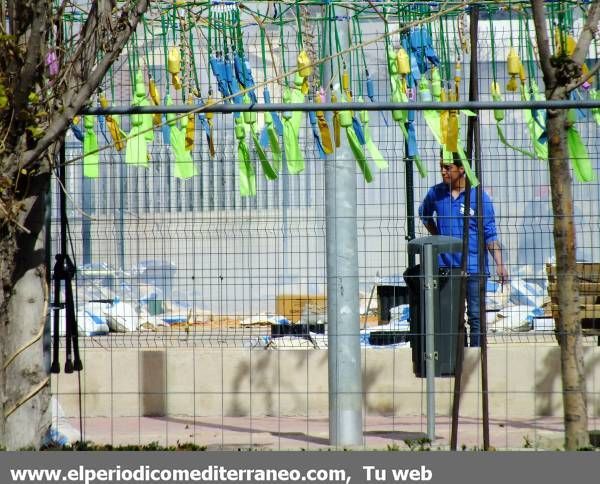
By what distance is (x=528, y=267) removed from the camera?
9609 millimetres

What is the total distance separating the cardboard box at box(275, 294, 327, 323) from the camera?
9.41 metres

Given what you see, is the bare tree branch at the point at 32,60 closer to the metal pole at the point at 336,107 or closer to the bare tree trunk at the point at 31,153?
the bare tree trunk at the point at 31,153

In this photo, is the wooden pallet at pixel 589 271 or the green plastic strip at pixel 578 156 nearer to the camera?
the green plastic strip at pixel 578 156

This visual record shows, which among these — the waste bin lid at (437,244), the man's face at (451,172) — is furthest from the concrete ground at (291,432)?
the man's face at (451,172)

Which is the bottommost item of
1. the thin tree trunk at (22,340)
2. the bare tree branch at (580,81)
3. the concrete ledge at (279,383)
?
the concrete ledge at (279,383)

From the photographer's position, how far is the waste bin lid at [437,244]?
28.1 ft

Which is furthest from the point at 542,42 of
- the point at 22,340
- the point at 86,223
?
the point at 86,223

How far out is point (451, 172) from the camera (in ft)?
32.0

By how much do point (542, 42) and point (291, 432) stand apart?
3790 millimetres

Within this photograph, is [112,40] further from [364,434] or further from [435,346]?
[364,434]

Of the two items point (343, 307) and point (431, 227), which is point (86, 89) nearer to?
point (343, 307)

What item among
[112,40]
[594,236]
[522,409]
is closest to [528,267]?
[594,236]

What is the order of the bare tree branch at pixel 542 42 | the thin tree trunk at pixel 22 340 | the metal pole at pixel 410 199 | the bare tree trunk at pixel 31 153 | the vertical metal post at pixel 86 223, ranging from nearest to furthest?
the bare tree trunk at pixel 31 153 < the thin tree trunk at pixel 22 340 < the bare tree branch at pixel 542 42 < the vertical metal post at pixel 86 223 < the metal pole at pixel 410 199

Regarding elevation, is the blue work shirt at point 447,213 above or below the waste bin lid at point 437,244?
above
